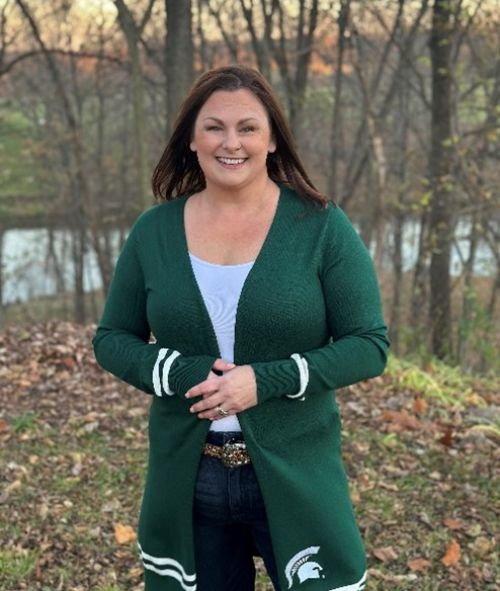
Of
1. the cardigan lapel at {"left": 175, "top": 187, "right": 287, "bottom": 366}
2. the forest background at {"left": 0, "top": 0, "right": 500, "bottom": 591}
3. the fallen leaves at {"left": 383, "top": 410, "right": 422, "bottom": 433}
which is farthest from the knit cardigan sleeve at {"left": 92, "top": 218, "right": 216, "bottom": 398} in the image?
the fallen leaves at {"left": 383, "top": 410, "right": 422, "bottom": 433}

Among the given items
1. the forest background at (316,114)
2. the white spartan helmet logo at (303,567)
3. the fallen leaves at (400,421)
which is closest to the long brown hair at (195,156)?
the white spartan helmet logo at (303,567)

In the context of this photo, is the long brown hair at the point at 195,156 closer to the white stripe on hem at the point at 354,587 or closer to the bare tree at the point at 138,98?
the white stripe on hem at the point at 354,587

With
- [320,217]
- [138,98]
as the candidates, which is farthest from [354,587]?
[138,98]

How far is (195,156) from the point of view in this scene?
7.69 feet

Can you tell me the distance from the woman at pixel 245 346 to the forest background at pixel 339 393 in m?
1.62

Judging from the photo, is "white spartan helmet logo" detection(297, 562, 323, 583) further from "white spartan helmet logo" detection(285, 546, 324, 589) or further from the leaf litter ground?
the leaf litter ground

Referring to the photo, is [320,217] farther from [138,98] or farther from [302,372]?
[138,98]

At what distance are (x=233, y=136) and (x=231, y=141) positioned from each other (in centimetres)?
2

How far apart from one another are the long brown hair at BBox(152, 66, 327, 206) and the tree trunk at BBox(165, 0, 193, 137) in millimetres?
Result: 5132

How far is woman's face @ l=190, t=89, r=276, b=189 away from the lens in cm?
207

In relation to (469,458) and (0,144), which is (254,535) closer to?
(469,458)

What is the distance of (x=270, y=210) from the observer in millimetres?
2139

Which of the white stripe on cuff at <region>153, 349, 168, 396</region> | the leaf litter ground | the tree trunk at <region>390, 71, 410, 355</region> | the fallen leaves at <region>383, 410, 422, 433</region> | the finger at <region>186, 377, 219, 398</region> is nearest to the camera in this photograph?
the finger at <region>186, 377, 219, 398</region>

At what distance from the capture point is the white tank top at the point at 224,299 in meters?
2.04
